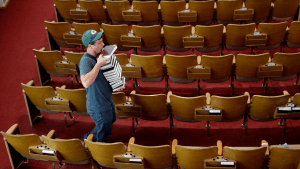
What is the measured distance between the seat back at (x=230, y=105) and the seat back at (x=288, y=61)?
755 mm

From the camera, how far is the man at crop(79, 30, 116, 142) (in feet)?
8.32

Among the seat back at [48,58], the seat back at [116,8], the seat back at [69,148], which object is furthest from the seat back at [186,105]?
the seat back at [116,8]

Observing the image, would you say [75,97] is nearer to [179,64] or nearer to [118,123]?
[118,123]

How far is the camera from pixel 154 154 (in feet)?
8.55

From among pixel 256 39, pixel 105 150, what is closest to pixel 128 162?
pixel 105 150

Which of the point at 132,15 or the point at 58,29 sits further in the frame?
the point at 132,15

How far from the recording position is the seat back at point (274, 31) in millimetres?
3785

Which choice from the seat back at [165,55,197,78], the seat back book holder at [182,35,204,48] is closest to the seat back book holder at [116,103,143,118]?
the seat back at [165,55,197,78]

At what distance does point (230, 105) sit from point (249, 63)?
0.69 m

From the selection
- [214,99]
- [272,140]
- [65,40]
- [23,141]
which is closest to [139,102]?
[214,99]

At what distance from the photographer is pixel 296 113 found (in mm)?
3041

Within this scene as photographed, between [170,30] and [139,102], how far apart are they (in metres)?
1.19

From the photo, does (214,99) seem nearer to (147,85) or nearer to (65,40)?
(147,85)

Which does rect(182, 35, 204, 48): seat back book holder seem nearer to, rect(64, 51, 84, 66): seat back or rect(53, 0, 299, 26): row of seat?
rect(53, 0, 299, 26): row of seat
